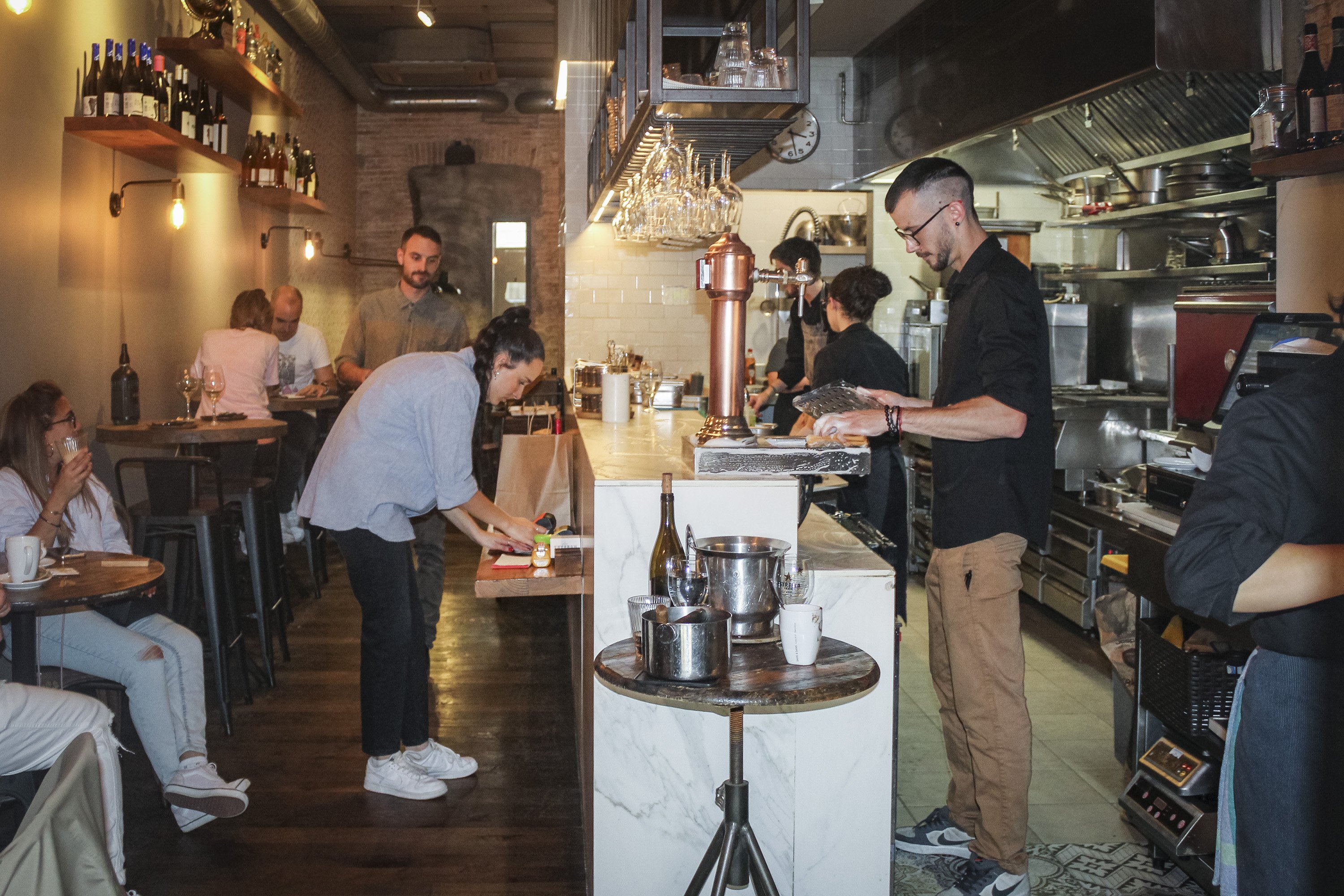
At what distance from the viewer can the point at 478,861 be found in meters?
3.23

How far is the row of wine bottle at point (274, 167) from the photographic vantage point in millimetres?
7613

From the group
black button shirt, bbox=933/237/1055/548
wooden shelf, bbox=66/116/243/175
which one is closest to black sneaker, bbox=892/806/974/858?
black button shirt, bbox=933/237/1055/548

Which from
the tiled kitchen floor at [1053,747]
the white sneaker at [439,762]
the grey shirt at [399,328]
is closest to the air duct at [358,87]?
the grey shirt at [399,328]

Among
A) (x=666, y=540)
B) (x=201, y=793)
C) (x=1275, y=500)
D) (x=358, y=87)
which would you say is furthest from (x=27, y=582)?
(x=358, y=87)

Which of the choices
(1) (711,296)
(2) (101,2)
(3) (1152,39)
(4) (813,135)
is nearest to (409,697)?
(1) (711,296)

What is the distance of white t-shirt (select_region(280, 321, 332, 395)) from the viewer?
7.75 meters

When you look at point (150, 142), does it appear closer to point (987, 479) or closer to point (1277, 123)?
point (987, 479)

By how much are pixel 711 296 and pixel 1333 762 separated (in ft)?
5.59

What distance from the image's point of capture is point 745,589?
2.22m

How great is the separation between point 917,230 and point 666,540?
1111 mm

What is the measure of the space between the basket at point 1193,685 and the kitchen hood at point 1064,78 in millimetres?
2128

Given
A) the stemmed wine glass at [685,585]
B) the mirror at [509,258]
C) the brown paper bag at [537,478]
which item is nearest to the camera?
the stemmed wine glass at [685,585]

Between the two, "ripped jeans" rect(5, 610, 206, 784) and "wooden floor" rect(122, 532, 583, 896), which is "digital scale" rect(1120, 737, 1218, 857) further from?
"ripped jeans" rect(5, 610, 206, 784)

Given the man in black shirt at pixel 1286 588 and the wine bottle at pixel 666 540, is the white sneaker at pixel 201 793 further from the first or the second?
the man in black shirt at pixel 1286 588
